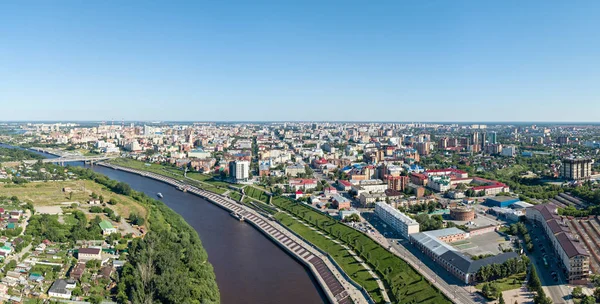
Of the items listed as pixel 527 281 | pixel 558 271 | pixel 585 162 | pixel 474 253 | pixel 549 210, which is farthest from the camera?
pixel 585 162

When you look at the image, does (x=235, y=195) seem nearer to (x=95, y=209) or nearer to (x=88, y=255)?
(x=95, y=209)

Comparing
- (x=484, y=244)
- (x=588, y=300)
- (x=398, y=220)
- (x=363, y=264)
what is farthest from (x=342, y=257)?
(x=588, y=300)

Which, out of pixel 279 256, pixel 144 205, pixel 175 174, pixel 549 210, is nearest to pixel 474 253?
pixel 549 210

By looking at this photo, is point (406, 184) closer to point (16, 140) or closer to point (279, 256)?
point (279, 256)

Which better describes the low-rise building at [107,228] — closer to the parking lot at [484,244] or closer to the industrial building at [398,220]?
the industrial building at [398,220]

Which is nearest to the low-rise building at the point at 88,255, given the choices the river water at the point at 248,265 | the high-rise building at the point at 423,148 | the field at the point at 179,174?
the river water at the point at 248,265

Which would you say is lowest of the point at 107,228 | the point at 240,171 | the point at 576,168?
the point at 107,228

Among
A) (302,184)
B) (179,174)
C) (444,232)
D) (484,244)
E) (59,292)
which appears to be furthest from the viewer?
(179,174)

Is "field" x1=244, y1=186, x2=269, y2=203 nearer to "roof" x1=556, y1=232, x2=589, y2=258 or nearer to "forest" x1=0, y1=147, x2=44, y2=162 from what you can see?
"roof" x1=556, y1=232, x2=589, y2=258

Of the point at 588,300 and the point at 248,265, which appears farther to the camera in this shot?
the point at 248,265
